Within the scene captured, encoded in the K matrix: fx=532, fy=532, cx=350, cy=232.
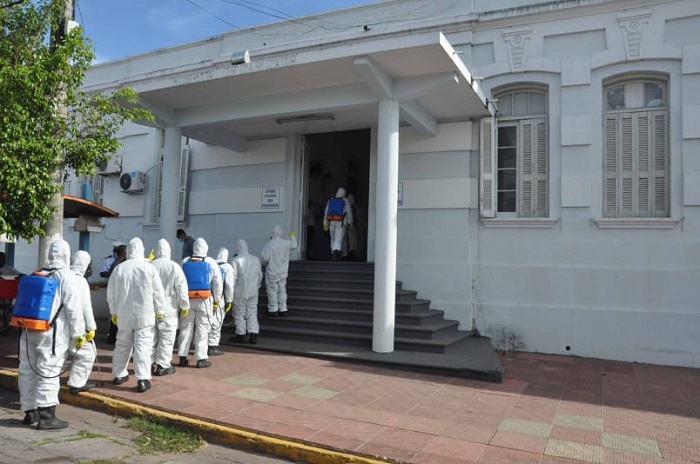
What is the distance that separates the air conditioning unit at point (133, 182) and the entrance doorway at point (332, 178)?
4.44 metres

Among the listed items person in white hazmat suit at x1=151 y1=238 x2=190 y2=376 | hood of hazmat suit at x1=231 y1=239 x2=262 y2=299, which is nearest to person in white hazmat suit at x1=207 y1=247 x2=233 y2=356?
hood of hazmat suit at x1=231 y1=239 x2=262 y2=299

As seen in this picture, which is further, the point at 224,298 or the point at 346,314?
the point at 346,314

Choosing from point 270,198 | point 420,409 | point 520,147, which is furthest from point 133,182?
point 420,409

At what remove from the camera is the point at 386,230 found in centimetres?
820

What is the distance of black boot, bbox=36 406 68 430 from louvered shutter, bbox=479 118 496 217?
7.30 meters

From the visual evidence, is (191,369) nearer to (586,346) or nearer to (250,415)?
(250,415)

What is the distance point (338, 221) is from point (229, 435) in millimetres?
6858

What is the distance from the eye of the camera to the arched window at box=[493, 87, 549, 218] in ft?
31.6

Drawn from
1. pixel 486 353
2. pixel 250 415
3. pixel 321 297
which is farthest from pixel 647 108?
pixel 250 415

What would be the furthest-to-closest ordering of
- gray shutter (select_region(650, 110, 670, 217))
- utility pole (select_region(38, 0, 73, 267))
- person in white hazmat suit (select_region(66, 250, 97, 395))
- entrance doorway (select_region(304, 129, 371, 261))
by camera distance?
1. entrance doorway (select_region(304, 129, 371, 261))
2. gray shutter (select_region(650, 110, 670, 217))
3. utility pole (select_region(38, 0, 73, 267))
4. person in white hazmat suit (select_region(66, 250, 97, 395))

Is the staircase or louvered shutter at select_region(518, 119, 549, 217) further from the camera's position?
louvered shutter at select_region(518, 119, 549, 217)

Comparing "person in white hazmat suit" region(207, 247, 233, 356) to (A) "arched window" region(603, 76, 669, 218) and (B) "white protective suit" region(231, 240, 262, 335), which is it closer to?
A: (B) "white protective suit" region(231, 240, 262, 335)

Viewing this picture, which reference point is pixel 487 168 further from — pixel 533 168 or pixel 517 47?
pixel 517 47

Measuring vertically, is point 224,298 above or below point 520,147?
below
